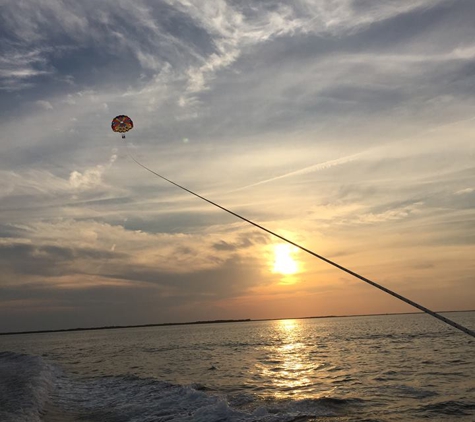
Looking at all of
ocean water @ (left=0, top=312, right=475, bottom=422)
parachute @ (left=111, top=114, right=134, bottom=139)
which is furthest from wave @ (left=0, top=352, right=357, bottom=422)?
parachute @ (left=111, top=114, right=134, bottom=139)

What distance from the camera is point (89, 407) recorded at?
1872 centimetres

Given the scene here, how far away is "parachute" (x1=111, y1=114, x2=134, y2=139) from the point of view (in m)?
30.3

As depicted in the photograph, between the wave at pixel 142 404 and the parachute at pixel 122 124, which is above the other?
the parachute at pixel 122 124

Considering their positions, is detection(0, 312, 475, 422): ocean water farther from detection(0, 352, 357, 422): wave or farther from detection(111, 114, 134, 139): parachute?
detection(111, 114, 134, 139): parachute

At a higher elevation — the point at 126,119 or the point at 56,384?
the point at 126,119

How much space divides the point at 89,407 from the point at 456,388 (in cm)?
1593

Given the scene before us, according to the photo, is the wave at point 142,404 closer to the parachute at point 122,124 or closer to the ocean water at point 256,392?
the ocean water at point 256,392

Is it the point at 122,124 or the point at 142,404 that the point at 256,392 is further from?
the point at 122,124

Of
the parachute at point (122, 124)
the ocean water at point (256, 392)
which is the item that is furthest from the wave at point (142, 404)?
the parachute at point (122, 124)

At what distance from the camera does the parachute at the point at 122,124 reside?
99.5 feet

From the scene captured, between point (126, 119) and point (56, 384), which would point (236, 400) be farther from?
point (126, 119)

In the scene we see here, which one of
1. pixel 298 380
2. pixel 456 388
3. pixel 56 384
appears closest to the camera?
pixel 456 388

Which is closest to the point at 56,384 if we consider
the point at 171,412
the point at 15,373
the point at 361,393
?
the point at 15,373

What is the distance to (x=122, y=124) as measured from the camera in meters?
30.6
